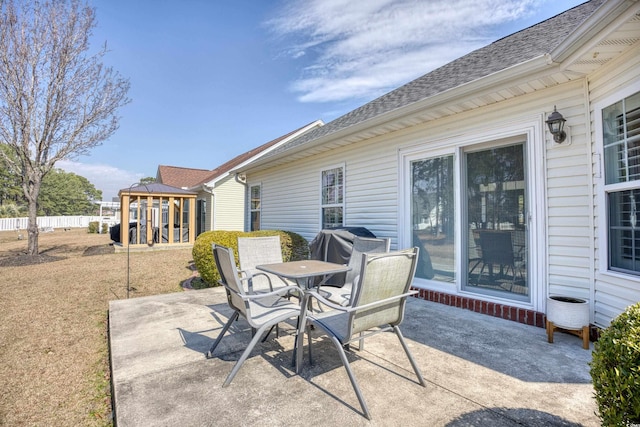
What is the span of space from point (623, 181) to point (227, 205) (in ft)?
41.3

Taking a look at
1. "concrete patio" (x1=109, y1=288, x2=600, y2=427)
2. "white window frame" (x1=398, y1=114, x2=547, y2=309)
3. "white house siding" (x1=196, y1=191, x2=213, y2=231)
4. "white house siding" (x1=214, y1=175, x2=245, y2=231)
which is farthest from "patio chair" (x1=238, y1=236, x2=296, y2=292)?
"white house siding" (x1=196, y1=191, x2=213, y2=231)

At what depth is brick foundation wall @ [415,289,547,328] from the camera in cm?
341

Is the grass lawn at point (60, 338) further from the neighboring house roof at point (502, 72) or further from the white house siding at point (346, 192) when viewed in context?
the neighboring house roof at point (502, 72)

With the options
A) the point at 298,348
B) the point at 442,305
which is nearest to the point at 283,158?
the point at 442,305

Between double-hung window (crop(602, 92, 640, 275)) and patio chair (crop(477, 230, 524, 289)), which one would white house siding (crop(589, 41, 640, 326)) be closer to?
double-hung window (crop(602, 92, 640, 275))

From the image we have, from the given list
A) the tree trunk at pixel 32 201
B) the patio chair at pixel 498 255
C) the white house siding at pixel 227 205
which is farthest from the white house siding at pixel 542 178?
the tree trunk at pixel 32 201

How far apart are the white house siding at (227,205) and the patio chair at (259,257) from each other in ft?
32.1

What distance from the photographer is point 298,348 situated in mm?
2318

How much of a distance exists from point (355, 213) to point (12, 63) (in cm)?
1108

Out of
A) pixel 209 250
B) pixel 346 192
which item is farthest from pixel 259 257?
pixel 346 192

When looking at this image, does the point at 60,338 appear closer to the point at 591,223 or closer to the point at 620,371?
the point at 620,371

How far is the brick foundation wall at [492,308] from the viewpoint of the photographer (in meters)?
3.41

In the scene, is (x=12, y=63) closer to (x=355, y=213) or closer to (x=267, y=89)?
(x=267, y=89)

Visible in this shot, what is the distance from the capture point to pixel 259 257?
3.72 metres
